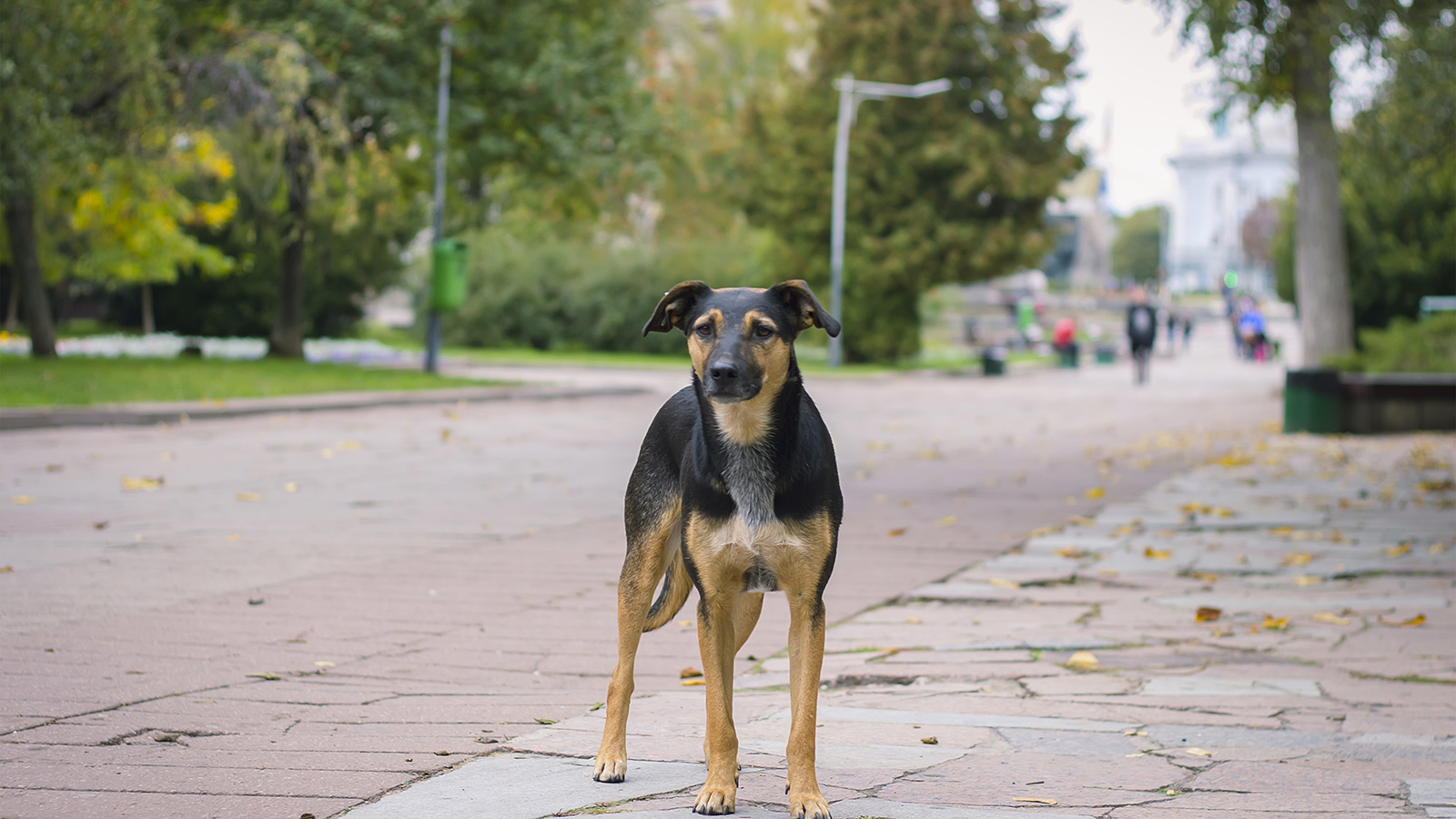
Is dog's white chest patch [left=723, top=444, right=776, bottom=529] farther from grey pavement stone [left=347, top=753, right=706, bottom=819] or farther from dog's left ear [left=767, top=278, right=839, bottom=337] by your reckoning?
grey pavement stone [left=347, top=753, right=706, bottom=819]

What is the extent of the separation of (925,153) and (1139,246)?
133 metres

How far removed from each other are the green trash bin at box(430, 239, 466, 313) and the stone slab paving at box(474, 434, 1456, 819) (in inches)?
745

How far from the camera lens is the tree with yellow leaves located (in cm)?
2198

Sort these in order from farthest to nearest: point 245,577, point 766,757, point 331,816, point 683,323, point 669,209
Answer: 1. point 669,209
2. point 245,577
3. point 766,757
4. point 683,323
5. point 331,816

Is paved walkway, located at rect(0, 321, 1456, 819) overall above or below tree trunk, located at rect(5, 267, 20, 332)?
below

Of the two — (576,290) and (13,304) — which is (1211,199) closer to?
(576,290)

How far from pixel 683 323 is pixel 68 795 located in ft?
6.17

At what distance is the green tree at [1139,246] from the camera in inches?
6521

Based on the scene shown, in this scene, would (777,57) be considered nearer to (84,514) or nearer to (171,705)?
(84,514)

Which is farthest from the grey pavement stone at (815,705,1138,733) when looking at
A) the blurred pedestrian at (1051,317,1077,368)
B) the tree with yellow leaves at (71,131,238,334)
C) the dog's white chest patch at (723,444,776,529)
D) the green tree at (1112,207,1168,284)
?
the green tree at (1112,207,1168,284)

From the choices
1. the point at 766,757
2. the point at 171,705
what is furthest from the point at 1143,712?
the point at 171,705

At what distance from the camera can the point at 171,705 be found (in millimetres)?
4871

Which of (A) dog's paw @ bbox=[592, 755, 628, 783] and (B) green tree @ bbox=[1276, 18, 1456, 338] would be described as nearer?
(A) dog's paw @ bbox=[592, 755, 628, 783]

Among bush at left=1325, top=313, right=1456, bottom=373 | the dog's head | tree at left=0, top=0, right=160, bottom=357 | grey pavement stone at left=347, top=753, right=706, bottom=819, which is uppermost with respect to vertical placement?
tree at left=0, top=0, right=160, bottom=357
